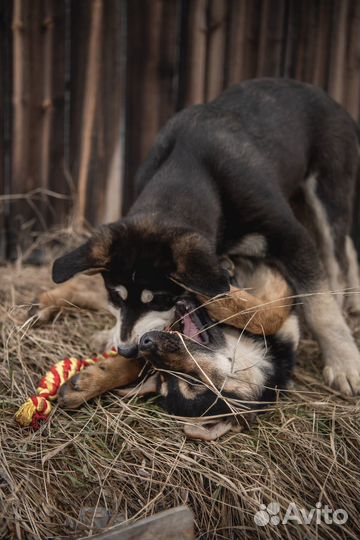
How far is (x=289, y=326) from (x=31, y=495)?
1797mm

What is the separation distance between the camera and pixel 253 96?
171 inches

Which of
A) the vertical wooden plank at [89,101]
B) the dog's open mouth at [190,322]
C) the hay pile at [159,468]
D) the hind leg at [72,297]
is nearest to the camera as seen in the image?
the hay pile at [159,468]

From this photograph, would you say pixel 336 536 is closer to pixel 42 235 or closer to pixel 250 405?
pixel 250 405

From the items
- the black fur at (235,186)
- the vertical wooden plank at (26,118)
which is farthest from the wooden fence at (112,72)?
the black fur at (235,186)

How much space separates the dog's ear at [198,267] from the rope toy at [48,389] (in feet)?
2.47

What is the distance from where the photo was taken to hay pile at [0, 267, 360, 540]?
249 centimetres

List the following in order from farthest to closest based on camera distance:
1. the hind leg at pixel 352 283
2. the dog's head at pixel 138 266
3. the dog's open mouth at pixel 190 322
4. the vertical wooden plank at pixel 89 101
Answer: the vertical wooden plank at pixel 89 101, the hind leg at pixel 352 283, the dog's open mouth at pixel 190 322, the dog's head at pixel 138 266

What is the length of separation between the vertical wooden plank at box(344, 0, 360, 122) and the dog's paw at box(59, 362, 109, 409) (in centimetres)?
356

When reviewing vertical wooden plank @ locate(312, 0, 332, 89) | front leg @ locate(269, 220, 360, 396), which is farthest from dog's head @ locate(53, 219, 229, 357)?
vertical wooden plank @ locate(312, 0, 332, 89)

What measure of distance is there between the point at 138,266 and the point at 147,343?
1.58ft

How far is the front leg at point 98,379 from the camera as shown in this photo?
118 inches

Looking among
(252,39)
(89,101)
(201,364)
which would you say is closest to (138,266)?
(201,364)

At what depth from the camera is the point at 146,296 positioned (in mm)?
3268

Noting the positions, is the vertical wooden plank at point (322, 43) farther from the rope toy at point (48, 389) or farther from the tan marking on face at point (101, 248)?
the rope toy at point (48, 389)
